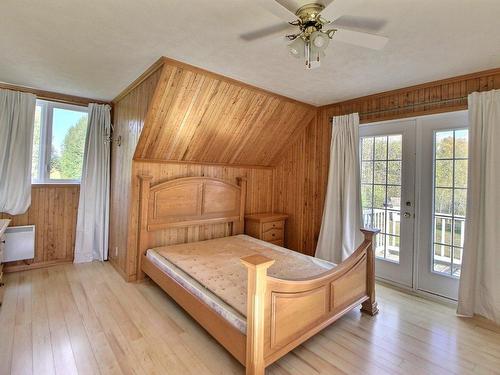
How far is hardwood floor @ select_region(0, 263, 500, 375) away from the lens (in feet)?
6.29

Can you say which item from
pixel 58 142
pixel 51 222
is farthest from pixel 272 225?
pixel 58 142

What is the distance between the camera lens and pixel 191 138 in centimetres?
346

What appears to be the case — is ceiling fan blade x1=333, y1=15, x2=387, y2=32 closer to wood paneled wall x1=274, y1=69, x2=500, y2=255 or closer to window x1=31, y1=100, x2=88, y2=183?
wood paneled wall x1=274, y1=69, x2=500, y2=255

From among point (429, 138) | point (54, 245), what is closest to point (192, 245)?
point (54, 245)

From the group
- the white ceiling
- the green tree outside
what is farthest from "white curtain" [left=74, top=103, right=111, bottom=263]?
the white ceiling

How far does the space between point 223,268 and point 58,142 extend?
3.17 meters

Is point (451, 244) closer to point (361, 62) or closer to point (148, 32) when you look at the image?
point (361, 62)

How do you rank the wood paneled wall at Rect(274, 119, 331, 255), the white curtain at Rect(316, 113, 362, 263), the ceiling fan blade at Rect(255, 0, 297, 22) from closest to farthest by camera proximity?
the ceiling fan blade at Rect(255, 0, 297, 22), the white curtain at Rect(316, 113, 362, 263), the wood paneled wall at Rect(274, 119, 331, 255)

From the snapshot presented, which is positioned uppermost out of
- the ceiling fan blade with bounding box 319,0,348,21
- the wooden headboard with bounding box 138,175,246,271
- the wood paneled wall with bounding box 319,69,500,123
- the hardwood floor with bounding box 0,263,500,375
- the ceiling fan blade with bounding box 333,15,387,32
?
the ceiling fan blade with bounding box 333,15,387,32

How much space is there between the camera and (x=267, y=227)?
4211 millimetres

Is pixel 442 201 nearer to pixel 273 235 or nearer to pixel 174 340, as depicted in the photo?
pixel 273 235

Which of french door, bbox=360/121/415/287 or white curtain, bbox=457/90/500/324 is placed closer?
white curtain, bbox=457/90/500/324

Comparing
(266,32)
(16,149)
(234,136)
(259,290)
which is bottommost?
(259,290)

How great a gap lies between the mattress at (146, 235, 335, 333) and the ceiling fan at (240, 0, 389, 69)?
174 centimetres
